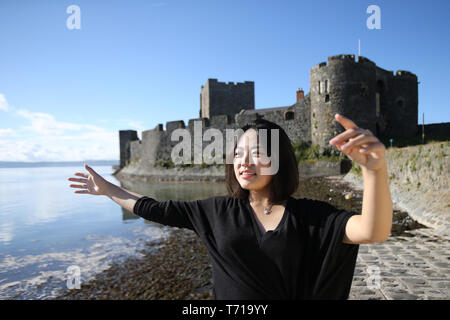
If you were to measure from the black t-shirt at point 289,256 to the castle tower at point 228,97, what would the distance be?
1495 inches

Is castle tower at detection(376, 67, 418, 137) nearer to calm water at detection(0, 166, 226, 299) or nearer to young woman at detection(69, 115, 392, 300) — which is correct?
calm water at detection(0, 166, 226, 299)

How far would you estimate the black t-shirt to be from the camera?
57.1 inches

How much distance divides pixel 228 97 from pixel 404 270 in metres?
36.8

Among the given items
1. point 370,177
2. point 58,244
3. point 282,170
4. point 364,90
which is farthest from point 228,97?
point 370,177

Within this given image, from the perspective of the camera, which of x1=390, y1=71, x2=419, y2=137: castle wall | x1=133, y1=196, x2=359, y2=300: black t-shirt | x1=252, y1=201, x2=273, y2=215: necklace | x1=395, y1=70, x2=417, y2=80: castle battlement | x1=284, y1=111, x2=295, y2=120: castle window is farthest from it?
x1=284, y1=111, x2=295, y2=120: castle window

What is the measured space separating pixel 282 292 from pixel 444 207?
307 inches

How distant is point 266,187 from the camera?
1.73 metres

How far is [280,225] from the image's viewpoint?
1.53 metres

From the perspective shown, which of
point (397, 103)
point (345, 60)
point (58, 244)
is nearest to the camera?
point (58, 244)

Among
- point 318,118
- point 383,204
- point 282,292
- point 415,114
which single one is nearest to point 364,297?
point 282,292

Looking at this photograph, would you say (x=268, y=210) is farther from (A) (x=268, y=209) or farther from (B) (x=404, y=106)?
(B) (x=404, y=106)

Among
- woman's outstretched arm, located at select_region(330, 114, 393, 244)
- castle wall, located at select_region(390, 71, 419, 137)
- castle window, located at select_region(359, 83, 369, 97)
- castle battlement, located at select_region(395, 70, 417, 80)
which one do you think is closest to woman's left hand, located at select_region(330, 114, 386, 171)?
woman's outstretched arm, located at select_region(330, 114, 393, 244)

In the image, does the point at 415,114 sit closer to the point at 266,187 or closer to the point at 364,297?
the point at 364,297

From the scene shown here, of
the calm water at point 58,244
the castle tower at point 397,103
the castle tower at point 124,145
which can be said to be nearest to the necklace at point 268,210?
the calm water at point 58,244
